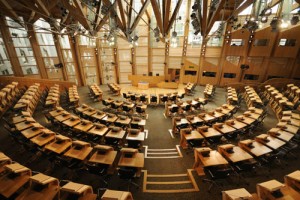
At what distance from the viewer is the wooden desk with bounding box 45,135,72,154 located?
5293mm

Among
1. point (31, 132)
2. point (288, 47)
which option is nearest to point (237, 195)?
point (31, 132)

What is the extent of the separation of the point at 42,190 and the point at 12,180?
1.04 meters

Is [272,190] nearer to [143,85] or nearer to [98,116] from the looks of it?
[98,116]

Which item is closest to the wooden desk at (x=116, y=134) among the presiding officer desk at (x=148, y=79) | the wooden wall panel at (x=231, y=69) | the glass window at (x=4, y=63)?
the presiding officer desk at (x=148, y=79)

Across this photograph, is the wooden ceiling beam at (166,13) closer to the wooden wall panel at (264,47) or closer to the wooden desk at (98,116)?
the wooden desk at (98,116)

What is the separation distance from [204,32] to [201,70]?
1010 cm

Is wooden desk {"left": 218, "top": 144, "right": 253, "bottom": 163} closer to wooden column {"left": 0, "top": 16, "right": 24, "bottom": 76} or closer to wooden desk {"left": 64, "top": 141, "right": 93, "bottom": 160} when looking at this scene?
wooden desk {"left": 64, "top": 141, "right": 93, "bottom": 160}

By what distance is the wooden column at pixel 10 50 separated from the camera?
497 inches

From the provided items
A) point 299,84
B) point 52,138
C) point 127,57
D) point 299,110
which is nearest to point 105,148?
point 52,138

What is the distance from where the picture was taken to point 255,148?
18.6 ft

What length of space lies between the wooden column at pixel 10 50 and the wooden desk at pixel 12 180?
1360cm

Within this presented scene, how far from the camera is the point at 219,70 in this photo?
17531mm

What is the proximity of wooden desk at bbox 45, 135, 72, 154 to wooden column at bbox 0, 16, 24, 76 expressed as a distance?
12.8 metres

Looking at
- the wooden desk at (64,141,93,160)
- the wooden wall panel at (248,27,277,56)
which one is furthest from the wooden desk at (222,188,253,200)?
the wooden wall panel at (248,27,277,56)
